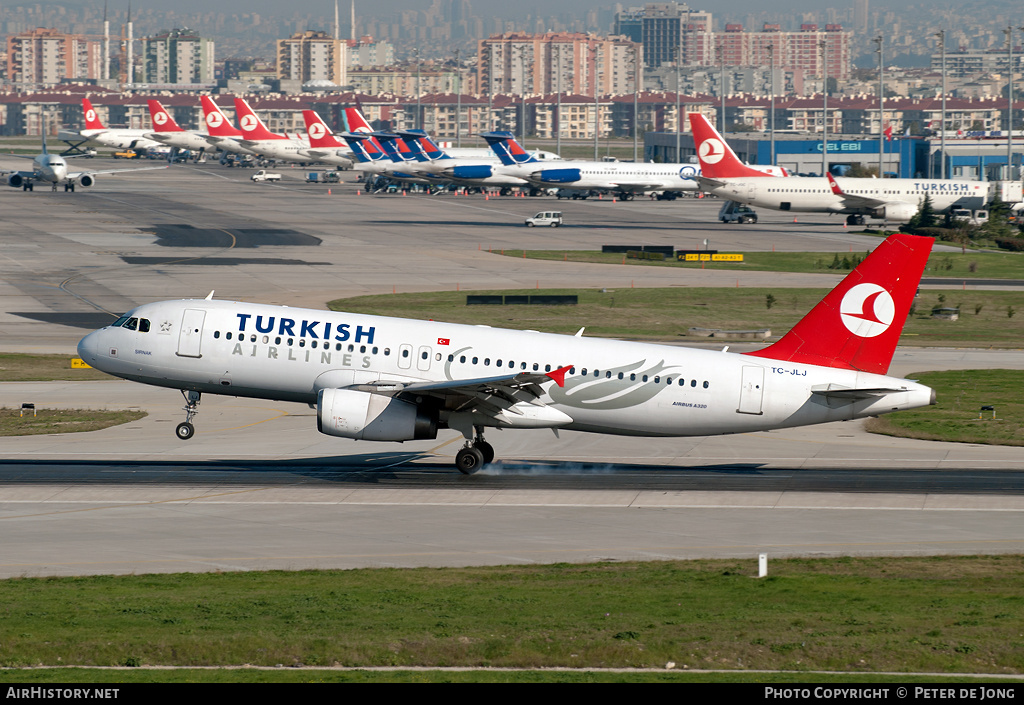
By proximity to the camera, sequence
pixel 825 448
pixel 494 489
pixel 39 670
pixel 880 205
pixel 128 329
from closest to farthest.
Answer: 1. pixel 39 670
2. pixel 494 489
3. pixel 128 329
4. pixel 825 448
5. pixel 880 205

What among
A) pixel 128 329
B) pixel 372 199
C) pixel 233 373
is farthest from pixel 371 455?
pixel 372 199

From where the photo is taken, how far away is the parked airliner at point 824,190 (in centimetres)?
13938

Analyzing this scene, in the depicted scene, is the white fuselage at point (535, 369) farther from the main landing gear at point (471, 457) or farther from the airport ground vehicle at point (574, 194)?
the airport ground vehicle at point (574, 194)

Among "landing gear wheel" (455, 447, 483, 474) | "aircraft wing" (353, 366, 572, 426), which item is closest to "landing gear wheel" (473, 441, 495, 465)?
"landing gear wheel" (455, 447, 483, 474)

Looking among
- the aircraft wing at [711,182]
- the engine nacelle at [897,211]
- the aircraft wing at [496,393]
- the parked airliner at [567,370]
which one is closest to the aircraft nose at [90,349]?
the parked airliner at [567,370]

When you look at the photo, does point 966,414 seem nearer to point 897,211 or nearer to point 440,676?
point 440,676

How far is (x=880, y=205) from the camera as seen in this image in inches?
5566

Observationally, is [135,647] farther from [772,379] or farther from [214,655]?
[772,379]

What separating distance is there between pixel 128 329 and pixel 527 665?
25.5m

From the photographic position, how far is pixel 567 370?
38.8 meters

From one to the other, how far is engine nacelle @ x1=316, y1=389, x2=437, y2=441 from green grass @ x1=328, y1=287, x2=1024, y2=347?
33012 millimetres

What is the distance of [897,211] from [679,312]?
2765 inches

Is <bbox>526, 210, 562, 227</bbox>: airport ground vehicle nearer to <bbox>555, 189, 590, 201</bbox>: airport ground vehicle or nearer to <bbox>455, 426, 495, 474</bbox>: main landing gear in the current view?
<bbox>555, 189, 590, 201</bbox>: airport ground vehicle

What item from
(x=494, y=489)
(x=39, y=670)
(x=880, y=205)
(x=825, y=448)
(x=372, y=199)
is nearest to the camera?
(x=39, y=670)
